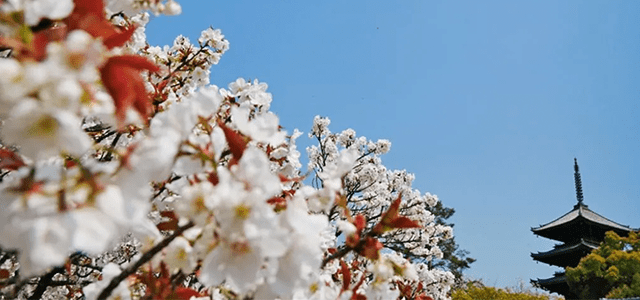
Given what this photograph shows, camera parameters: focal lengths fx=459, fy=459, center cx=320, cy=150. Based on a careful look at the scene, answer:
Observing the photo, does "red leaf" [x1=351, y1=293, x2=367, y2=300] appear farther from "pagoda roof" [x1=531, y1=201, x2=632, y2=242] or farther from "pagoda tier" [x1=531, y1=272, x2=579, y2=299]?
"pagoda roof" [x1=531, y1=201, x2=632, y2=242]

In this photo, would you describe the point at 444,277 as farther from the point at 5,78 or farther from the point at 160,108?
the point at 5,78

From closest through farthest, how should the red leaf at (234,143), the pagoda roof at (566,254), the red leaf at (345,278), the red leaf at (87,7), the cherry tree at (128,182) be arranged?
1. the cherry tree at (128,182)
2. the red leaf at (87,7)
3. the red leaf at (234,143)
4. the red leaf at (345,278)
5. the pagoda roof at (566,254)

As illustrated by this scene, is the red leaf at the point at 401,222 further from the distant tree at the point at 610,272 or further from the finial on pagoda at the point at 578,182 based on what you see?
the finial on pagoda at the point at 578,182

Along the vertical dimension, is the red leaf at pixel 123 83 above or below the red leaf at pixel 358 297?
above

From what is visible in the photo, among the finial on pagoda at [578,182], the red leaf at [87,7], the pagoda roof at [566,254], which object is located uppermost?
the finial on pagoda at [578,182]

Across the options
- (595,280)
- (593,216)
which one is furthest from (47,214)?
(593,216)

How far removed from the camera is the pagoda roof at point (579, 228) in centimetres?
2491

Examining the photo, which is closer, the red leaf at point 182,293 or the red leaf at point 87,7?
the red leaf at point 87,7

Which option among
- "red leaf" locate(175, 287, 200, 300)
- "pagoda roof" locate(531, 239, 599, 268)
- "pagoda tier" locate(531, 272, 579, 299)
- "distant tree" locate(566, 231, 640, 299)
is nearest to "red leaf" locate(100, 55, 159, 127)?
"red leaf" locate(175, 287, 200, 300)

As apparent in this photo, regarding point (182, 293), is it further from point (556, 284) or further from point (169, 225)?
point (556, 284)

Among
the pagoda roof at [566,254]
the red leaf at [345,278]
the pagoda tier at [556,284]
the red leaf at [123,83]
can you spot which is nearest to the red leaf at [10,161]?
the red leaf at [123,83]

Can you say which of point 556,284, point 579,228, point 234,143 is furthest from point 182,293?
point 579,228

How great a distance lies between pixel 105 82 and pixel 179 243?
0.40 metres

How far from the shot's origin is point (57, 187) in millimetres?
621
